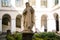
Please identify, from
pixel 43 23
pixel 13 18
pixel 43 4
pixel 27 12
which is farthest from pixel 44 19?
pixel 27 12

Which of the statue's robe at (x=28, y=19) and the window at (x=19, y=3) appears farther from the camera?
the window at (x=19, y=3)

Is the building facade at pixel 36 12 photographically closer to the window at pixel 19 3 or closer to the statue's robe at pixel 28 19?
the window at pixel 19 3

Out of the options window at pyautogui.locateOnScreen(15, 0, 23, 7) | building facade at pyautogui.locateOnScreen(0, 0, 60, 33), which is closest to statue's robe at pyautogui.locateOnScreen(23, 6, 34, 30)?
building facade at pyautogui.locateOnScreen(0, 0, 60, 33)

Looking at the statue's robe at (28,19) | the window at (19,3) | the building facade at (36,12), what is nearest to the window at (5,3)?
the building facade at (36,12)

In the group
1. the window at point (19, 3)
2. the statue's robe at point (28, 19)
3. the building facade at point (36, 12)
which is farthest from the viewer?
the window at point (19, 3)

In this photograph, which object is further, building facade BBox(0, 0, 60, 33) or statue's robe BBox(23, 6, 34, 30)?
building facade BBox(0, 0, 60, 33)

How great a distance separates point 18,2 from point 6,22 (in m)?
6.12

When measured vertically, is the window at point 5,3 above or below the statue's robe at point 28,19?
above

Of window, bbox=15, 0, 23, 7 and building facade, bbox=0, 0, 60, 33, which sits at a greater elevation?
window, bbox=15, 0, 23, 7

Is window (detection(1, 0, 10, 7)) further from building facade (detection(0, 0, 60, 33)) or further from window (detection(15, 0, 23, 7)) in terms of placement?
window (detection(15, 0, 23, 7))

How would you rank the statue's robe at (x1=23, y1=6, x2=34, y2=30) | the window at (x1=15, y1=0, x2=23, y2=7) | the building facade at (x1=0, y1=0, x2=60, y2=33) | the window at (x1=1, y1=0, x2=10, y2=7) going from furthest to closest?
1. the window at (x1=15, y1=0, x2=23, y2=7)
2. the window at (x1=1, y1=0, x2=10, y2=7)
3. the building facade at (x1=0, y1=0, x2=60, y2=33)
4. the statue's robe at (x1=23, y1=6, x2=34, y2=30)

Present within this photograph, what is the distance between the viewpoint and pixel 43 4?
35.3m

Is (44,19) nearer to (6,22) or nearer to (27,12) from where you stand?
(6,22)

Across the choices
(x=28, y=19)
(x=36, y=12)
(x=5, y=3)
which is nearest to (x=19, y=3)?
(x=5, y=3)
